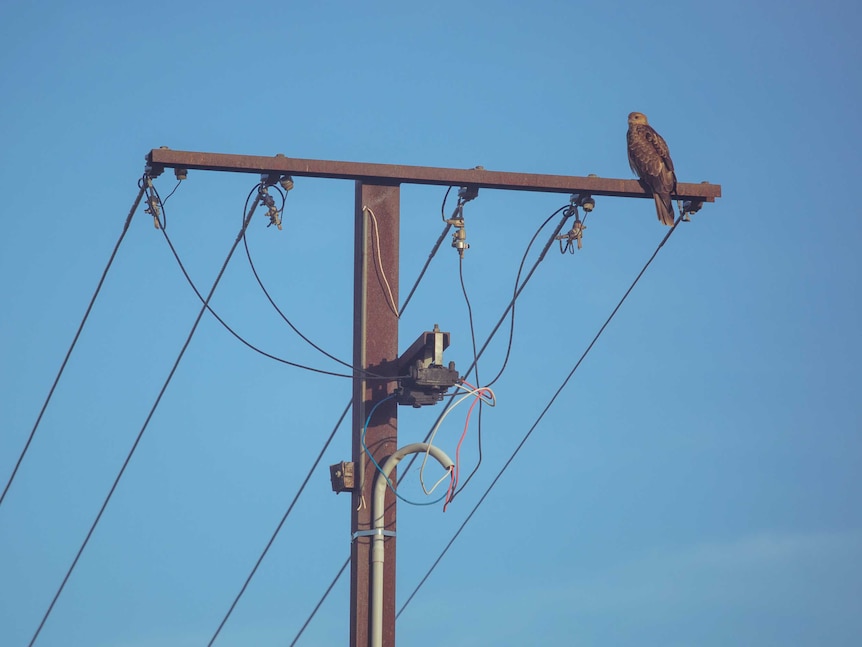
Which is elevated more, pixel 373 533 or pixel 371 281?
pixel 371 281

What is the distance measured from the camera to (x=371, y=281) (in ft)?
33.0

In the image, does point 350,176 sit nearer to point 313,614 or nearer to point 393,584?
point 393,584

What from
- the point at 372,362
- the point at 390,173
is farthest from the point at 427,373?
the point at 390,173

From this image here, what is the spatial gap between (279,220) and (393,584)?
105 inches

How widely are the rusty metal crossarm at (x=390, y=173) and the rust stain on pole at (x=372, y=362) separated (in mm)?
159

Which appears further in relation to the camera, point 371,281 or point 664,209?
point 664,209

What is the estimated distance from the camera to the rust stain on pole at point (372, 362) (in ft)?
31.3

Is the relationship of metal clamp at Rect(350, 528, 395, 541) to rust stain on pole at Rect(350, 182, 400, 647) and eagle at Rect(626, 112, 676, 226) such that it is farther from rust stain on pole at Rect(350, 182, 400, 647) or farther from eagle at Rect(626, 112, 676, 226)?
A: eagle at Rect(626, 112, 676, 226)

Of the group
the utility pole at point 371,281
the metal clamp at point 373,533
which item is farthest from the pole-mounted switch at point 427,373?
the metal clamp at point 373,533

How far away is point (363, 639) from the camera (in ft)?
30.9

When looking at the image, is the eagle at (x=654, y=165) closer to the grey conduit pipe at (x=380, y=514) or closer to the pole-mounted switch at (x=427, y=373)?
the pole-mounted switch at (x=427, y=373)

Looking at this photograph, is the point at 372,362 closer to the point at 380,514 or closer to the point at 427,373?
the point at 427,373

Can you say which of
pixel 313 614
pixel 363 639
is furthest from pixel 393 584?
pixel 313 614

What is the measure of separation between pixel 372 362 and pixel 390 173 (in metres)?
1.34
